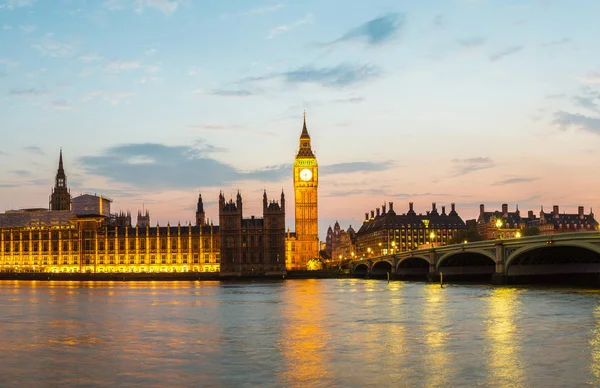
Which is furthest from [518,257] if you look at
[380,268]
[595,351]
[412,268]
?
[380,268]

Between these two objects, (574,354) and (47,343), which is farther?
(47,343)

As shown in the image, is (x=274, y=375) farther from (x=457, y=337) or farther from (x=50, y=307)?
(x=50, y=307)

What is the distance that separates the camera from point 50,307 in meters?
70.9

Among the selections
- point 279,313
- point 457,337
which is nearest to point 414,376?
point 457,337

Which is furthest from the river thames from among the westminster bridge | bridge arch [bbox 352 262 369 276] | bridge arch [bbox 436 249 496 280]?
bridge arch [bbox 352 262 369 276]

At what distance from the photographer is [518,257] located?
93000mm

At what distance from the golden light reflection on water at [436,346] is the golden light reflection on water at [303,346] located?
413cm

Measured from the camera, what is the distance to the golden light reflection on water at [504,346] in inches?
1088

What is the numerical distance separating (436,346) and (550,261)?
70.7m

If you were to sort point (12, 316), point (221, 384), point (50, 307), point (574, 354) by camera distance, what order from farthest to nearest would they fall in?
point (50, 307)
point (12, 316)
point (574, 354)
point (221, 384)

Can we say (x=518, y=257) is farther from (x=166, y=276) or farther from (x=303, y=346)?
(x=166, y=276)

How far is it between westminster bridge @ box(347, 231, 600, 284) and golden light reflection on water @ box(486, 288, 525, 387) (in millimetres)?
16770

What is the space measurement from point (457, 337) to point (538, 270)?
65490 mm

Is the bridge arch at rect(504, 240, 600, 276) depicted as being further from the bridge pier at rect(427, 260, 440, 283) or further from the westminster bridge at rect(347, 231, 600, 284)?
the bridge pier at rect(427, 260, 440, 283)
